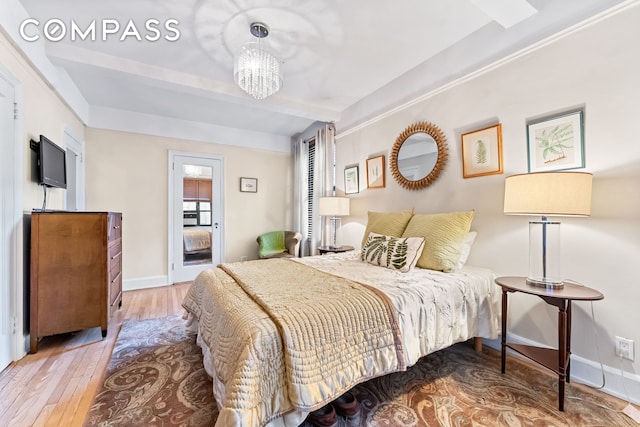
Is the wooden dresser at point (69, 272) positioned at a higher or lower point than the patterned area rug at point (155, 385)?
higher

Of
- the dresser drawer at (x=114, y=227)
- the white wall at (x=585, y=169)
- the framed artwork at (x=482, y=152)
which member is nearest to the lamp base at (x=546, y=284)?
the white wall at (x=585, y=169)

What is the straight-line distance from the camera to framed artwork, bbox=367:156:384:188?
3227 millimetres

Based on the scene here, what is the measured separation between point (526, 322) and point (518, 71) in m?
1.85

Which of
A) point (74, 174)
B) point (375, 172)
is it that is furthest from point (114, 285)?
point (375, 172)

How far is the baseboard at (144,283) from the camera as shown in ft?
12.5

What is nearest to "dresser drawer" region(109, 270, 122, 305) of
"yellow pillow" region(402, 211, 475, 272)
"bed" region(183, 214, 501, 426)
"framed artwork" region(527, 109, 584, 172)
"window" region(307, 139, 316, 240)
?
"bed" region(183, 214, 501, 426)

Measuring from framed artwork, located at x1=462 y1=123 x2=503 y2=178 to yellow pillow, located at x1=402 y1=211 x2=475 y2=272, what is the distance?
1.27ft

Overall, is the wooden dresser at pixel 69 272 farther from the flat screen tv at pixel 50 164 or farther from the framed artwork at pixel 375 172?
the framed artwork at pixel 375 172

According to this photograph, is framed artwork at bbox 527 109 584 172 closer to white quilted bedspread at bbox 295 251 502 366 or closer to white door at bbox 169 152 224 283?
white quilted bedspread at bbox 295 251 502 366

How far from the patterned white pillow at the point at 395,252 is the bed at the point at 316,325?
1.6 inches

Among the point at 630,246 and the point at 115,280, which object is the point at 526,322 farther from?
the point at 115,280

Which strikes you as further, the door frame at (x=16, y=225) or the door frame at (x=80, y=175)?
the door frame at (x=80, y=175)

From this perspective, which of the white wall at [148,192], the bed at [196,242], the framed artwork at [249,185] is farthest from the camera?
the framed artwork at [249,185]

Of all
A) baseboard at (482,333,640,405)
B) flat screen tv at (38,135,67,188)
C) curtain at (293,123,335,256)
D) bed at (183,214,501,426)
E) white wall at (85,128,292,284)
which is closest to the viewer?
bed at (183,214,501,426)
